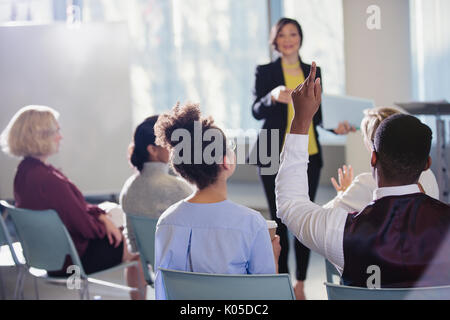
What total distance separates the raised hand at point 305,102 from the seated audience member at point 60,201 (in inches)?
69.0

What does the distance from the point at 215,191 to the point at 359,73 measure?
3.69 m

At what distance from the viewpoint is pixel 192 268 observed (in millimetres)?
1633

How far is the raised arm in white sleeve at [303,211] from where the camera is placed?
4.69ft

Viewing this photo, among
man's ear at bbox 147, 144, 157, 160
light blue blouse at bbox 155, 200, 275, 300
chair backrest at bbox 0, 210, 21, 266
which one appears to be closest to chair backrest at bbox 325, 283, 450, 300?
light blue blouse at bbox 155, 200, 275, 300

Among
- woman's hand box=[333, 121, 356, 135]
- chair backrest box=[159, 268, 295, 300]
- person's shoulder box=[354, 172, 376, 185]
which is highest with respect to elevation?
woman's hand box=[333, 121, 356, 135]

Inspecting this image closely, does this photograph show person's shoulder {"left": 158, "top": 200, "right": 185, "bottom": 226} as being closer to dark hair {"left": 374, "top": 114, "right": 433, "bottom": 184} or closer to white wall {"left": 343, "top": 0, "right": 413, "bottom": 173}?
dark hair {"left": 374, "top": 114, "right": 433, "bottom": 184}

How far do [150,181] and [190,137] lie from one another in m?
1.08

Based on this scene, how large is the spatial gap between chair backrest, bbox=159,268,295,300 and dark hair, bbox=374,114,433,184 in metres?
0.36

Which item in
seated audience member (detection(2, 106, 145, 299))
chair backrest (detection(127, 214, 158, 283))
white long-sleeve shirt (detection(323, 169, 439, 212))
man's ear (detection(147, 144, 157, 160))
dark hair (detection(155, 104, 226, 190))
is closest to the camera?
dark hair (detection(155, 104, 226, 190))

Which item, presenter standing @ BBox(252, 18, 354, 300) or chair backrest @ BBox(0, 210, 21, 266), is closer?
chair backrest @ BBox(0, 210, 21, 266)

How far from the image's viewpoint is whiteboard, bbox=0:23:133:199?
17.9 ft

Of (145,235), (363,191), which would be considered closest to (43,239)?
(145,235)

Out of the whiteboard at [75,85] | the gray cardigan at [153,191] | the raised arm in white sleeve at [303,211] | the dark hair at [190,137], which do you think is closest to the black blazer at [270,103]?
the gray cardigan at [153,191]
